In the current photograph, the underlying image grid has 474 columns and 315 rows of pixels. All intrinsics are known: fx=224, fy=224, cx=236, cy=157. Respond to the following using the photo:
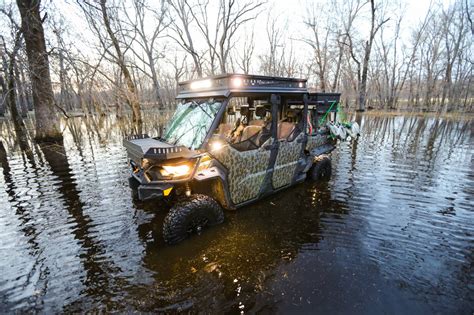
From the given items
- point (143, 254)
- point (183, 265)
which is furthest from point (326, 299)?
point (143, 254)

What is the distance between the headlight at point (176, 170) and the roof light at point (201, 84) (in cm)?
161

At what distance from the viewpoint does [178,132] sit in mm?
4172

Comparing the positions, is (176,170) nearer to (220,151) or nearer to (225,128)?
(220,151)

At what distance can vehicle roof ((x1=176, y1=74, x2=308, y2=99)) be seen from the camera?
A: 142 inches

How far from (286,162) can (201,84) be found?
234cm

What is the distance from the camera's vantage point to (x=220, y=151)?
361 centimetres

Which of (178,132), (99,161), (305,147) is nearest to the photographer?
(178,132)

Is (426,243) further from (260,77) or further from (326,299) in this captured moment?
(260,77)

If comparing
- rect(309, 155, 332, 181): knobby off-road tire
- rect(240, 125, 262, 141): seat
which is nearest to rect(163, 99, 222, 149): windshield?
rect(240, 125, 262, 141): seat

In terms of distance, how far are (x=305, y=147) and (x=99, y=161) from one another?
7.44 meters

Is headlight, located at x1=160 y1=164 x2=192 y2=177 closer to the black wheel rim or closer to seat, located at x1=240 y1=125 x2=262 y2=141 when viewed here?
the black wheel rim

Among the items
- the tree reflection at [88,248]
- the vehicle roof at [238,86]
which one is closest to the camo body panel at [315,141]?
the vehicle roof at [238,86]

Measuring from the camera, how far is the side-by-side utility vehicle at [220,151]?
335cm

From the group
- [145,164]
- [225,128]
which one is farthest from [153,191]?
[225,128]
